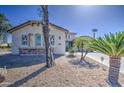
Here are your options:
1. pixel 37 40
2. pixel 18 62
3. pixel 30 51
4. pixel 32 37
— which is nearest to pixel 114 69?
pixel 18 62

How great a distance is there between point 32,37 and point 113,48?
8918 millimetres

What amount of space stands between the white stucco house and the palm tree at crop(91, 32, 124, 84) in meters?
7.88

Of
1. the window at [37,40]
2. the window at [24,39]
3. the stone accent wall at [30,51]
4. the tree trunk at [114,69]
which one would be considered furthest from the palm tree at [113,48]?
the window at [24,39]

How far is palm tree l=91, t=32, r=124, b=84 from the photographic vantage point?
543 cm

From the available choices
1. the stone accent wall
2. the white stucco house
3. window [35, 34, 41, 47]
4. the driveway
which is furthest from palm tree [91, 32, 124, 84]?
window [35, 34, 41, 47]

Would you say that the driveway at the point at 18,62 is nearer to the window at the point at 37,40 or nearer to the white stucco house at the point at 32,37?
the white stucco house at the point at 32,37

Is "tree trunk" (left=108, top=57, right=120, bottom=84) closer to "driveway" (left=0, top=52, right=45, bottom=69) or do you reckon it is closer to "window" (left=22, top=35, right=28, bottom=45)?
"driveway" (left=0, top=52, right=45, bottom=69)

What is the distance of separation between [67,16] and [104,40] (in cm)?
364

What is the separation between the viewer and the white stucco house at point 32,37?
1333 centimetres

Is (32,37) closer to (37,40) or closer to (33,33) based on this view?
(33,33)
